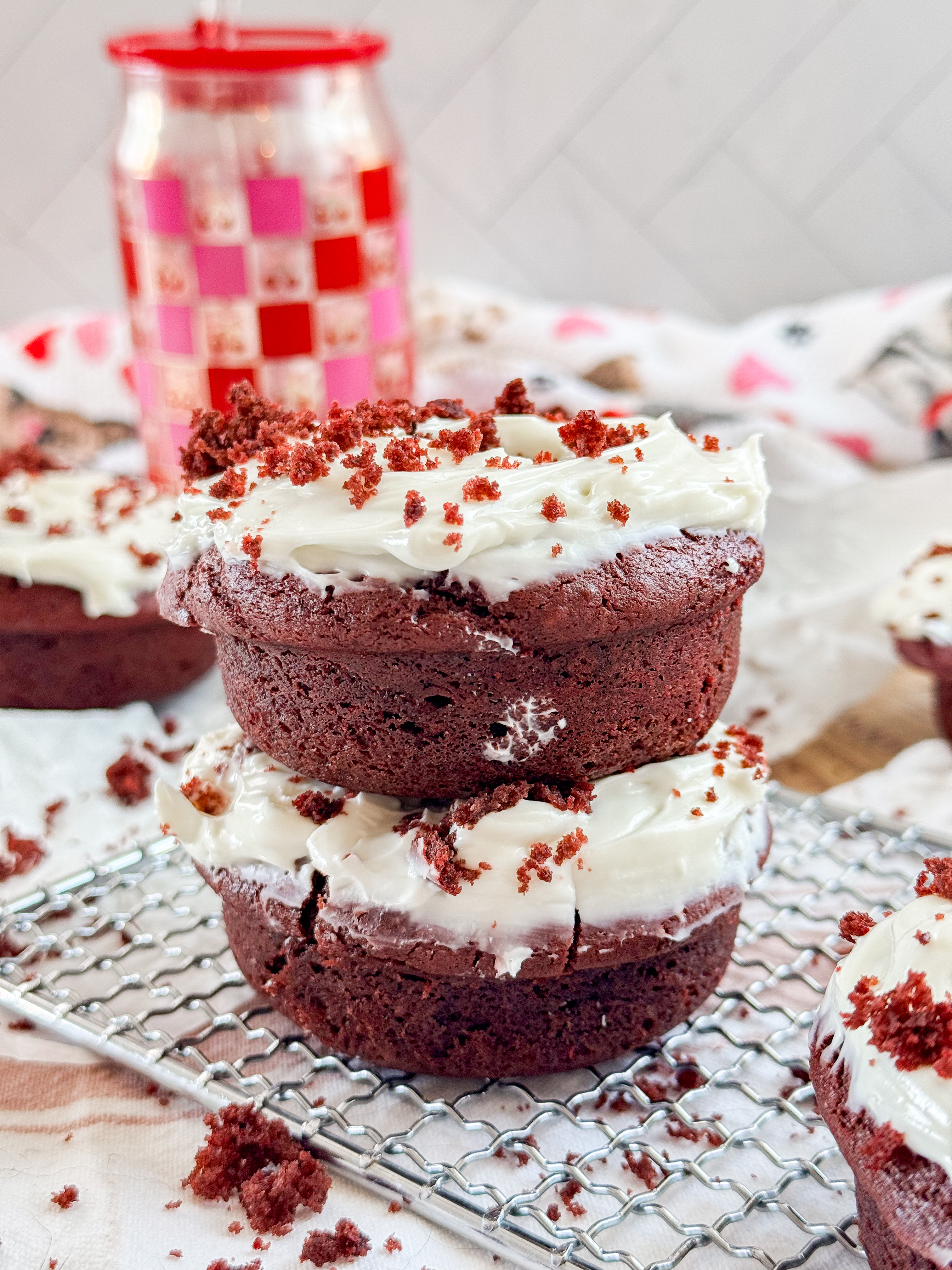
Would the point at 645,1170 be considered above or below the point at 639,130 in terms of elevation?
below

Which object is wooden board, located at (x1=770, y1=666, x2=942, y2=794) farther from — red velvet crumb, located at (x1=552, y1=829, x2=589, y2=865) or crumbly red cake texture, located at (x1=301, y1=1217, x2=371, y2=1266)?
crumbly red cake texture, located at (x1=301, y1=1217, x2=371, y2=1266)

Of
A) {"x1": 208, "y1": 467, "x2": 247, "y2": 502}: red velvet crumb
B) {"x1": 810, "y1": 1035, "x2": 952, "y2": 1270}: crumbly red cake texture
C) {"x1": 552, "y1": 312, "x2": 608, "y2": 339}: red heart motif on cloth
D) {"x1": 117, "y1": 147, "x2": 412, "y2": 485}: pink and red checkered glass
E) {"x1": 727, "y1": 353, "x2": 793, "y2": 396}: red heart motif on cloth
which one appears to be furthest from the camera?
{"x1": 552, "y1": 312, "x2": 608, "y2": 339}: red heart motif on cloth

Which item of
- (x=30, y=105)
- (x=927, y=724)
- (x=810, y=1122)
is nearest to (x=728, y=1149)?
(x=810, y=1122)

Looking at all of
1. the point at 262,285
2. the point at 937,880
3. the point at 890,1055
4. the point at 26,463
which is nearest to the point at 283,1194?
the point at 890,1055

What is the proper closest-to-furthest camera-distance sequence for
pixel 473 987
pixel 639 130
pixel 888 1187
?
pixel 888 1187 < pixel 473 987 < pixel 639 130

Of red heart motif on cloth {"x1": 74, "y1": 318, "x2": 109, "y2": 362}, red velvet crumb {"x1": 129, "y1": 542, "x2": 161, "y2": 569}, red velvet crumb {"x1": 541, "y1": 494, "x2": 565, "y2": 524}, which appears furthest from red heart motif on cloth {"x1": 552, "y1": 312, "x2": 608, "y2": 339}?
red velvet crumb {"x1": 541, "y1": 494, "x2": 565, "y2": 524}

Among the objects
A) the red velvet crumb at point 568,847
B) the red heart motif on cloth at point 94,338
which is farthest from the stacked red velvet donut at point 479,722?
the red heart motif on cloth at point 94,338

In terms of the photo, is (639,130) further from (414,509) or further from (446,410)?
(414,509)

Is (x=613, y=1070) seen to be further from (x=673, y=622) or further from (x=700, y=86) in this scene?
(x=700, y=86)
